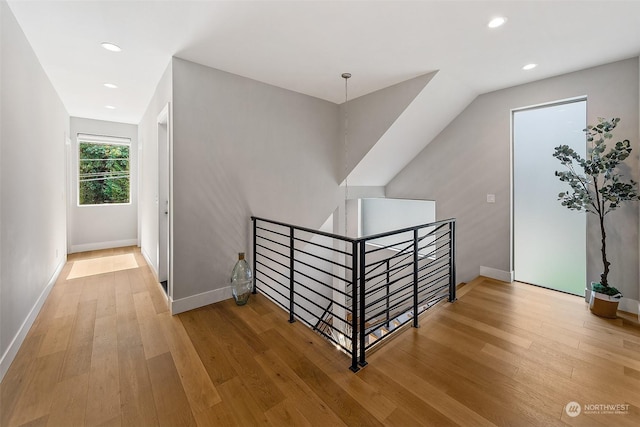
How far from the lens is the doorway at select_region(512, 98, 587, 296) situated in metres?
3.13

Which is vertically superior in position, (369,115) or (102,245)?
(369,115)

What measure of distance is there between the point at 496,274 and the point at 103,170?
7022mm

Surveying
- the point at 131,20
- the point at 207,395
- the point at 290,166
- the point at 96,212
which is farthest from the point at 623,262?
the point at 96,212

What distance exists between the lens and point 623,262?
2781 millimetres

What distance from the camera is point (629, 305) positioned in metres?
2.74

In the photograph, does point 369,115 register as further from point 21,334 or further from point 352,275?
point 21,334

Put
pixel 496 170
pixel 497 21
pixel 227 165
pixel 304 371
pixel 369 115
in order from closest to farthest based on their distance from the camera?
1. pixel 304 371
2. pixel 497 21
3. pixel 227 165
4. pixel 496 170
5. pixel 369 115

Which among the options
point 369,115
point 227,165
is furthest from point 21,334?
point 369,115

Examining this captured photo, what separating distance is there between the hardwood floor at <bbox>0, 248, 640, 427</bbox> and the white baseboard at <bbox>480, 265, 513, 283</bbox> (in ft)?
2.47

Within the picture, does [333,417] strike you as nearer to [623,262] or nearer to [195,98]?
[195,98]

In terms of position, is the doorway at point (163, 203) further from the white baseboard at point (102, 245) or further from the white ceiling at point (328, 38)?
the white baseboard at point (102, 245)

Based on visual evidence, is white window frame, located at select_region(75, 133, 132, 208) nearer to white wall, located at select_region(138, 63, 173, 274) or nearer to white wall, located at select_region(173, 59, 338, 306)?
white wall, located at select_region(138, 63, 173, 274)

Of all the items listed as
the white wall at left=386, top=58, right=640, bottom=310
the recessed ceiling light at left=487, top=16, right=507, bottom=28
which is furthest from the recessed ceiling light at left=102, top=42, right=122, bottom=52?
the white wall at left=386, top=58, right=640, bottom=310

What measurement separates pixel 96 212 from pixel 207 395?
5155 mm
